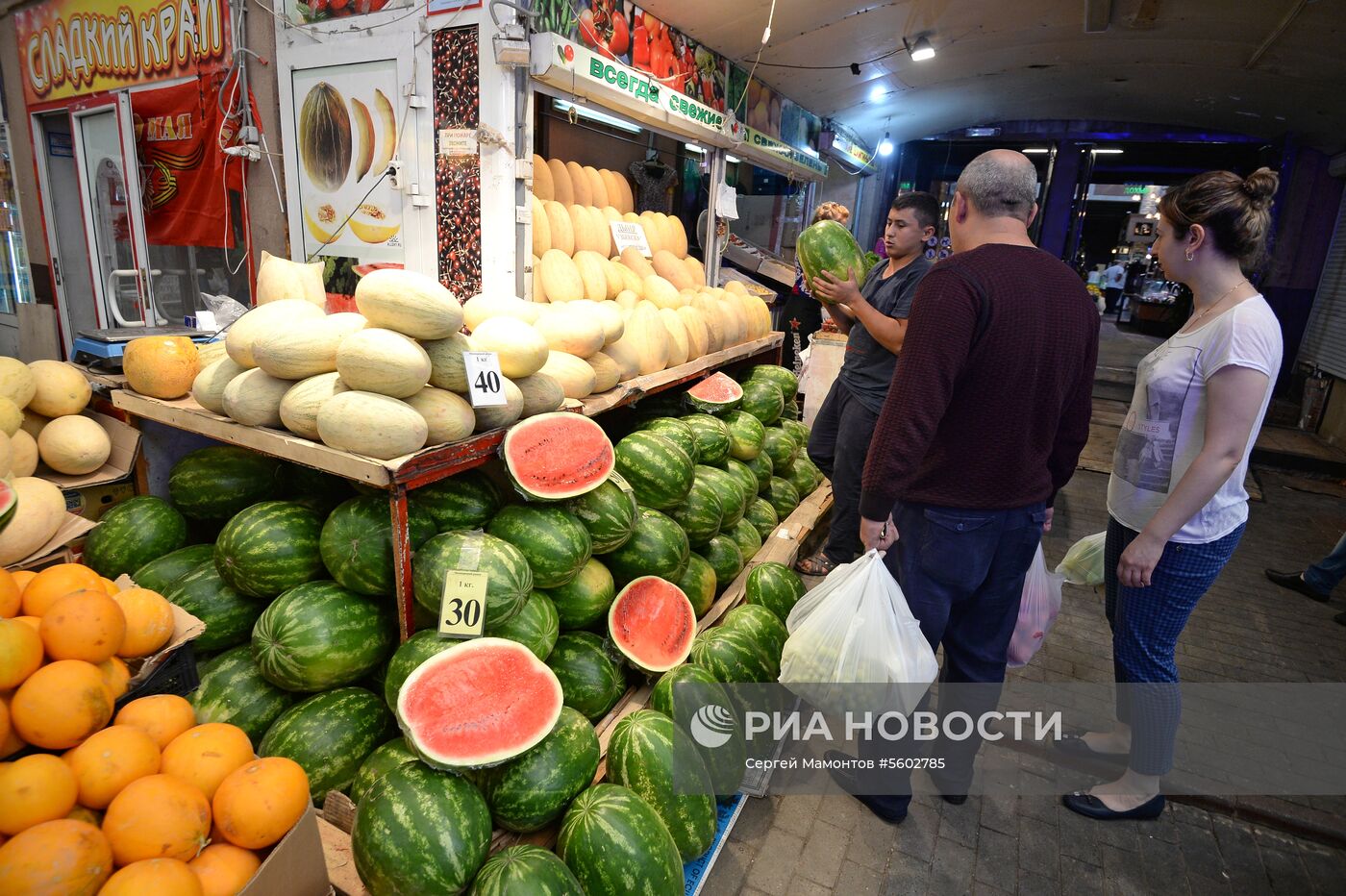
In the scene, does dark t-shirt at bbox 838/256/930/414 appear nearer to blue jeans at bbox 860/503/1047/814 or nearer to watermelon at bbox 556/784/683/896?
blue jeans at bbox 860/503/1047/814

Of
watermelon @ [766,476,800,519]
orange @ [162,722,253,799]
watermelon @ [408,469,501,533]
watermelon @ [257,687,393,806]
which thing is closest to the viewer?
orange @ [162,722,253,799]

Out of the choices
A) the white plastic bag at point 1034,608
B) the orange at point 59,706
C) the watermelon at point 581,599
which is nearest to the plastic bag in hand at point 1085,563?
the white plastic bag at point 1034,608

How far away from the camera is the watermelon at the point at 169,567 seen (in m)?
2.18

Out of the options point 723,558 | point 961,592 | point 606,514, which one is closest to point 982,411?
point 961,592

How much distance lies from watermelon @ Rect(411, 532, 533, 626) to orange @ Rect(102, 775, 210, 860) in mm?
734

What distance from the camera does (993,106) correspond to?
1000 cm

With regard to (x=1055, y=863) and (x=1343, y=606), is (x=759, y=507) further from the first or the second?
(x=1343, y=606)

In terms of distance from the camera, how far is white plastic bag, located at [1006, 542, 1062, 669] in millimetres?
2719

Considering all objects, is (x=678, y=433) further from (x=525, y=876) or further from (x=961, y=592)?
(x=525, y=876)

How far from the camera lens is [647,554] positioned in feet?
8.55

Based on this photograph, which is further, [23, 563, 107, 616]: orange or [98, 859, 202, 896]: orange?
[23, 563, 107, 616]: orange

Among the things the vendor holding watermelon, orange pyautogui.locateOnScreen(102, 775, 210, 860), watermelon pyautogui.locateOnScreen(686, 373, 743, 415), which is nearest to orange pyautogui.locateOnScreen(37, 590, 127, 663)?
orange pyautogui.locateOnScreen(102, 775, 210, 860)

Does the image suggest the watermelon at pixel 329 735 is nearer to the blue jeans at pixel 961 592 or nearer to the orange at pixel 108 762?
the orange at pixel 108 762

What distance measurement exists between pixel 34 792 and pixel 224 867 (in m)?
0.35
